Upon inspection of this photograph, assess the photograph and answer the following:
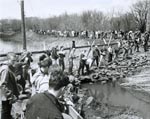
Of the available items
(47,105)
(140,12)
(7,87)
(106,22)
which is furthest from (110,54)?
(106,22)

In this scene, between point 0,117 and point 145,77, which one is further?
point 145,77

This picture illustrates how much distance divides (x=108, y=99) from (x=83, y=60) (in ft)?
12.3

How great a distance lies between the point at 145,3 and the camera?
5925 centimetres

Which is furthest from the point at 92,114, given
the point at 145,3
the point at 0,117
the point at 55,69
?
the point at 145,3

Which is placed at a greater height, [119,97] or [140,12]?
[140,12]

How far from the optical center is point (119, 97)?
14.4 metres

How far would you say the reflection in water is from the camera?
12.6 metres

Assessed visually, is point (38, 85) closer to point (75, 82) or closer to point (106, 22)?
point (75, 82)

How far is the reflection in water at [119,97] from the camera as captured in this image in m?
12.6

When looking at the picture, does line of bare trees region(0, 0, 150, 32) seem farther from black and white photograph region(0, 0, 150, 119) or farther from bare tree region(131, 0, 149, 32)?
black and white photograph region(0, 0, 150, 119)

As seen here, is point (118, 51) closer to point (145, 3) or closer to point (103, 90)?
point (103, 90)

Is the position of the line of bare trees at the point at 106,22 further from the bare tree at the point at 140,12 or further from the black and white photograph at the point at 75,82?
the black and white photograph at the point at 75,82

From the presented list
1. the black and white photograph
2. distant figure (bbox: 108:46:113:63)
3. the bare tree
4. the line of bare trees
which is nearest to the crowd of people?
the black and white photograph

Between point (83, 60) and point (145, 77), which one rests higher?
point (83, 60)
